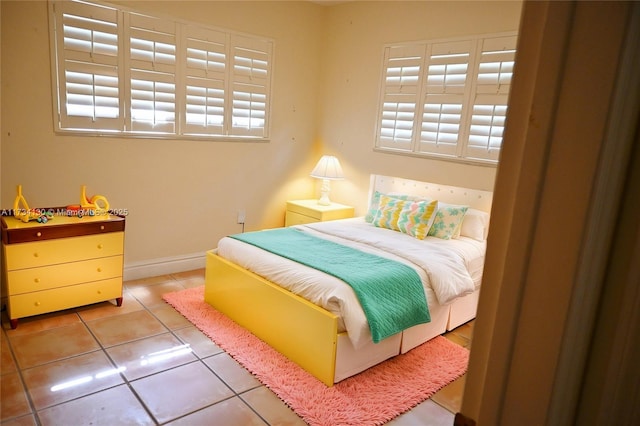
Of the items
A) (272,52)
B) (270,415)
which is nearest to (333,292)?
(270,415)

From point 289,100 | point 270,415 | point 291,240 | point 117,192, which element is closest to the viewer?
point 270,415

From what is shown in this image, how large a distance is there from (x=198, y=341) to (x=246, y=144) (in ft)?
7.23

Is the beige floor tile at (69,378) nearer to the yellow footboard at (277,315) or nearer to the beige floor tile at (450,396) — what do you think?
the yellow footboard at (277,315)

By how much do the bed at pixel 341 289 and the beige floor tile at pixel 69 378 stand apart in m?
0.94

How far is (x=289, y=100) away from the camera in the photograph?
476cm

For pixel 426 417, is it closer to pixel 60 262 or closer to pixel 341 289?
pixel 341 289

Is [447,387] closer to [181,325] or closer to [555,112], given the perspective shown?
[181,325]

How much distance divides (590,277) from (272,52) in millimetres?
4388

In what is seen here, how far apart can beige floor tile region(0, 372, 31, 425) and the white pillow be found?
3259 mm

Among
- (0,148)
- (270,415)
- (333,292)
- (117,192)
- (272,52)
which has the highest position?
(272,52)

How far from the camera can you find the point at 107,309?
3.38m

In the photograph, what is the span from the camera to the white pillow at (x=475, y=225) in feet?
12.1

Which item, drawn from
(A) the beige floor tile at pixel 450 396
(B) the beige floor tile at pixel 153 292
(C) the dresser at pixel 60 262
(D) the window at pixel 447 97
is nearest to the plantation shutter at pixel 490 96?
(D) the window at pixel 447 97

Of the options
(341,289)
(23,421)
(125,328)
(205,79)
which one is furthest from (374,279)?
(205,79)
